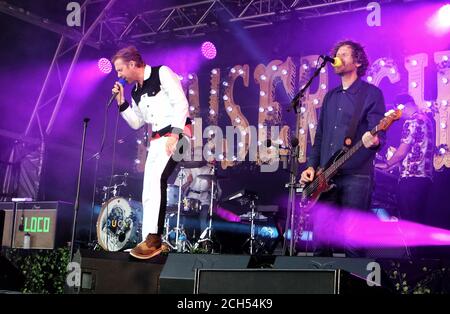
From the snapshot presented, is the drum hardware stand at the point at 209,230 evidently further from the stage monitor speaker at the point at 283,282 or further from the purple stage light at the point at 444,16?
the stage monitor speaker at the point at 283,282

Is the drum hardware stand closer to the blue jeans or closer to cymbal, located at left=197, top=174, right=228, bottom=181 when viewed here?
cymbal, located at left=197, top=174, right=228, bottom=181

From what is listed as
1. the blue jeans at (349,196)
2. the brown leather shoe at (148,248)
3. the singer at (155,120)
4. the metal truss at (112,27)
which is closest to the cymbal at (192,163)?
the metal truss at (112,27)

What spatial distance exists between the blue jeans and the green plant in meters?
3.58

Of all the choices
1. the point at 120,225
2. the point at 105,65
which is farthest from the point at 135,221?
the point at 105,65

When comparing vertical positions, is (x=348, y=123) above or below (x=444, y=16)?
below

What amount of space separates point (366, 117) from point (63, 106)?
7121mm

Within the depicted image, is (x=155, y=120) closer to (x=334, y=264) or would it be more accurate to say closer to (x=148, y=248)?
(x=148, y=248)

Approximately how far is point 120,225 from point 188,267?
474 cm

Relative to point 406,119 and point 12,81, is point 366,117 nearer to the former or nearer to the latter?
point 406,119

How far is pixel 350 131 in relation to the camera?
18.5ft

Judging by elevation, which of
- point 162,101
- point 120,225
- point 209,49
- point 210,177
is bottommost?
point 120,225

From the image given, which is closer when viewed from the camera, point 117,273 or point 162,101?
point 117,273

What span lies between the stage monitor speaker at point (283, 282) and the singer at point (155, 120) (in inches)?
53.8

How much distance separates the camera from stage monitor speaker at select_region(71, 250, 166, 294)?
5188 mm
